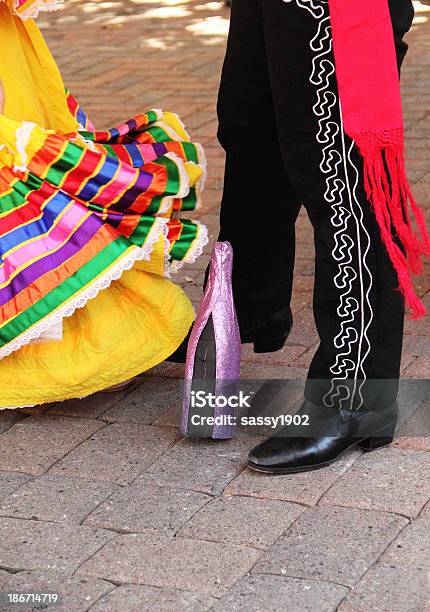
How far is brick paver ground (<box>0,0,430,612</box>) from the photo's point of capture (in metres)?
2.14

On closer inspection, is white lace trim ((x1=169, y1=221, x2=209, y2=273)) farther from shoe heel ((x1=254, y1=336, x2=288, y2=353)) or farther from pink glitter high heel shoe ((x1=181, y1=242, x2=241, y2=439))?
shoe heel ((x1=254, y1=336, x2=288, y2=353))

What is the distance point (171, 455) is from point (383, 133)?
912mm

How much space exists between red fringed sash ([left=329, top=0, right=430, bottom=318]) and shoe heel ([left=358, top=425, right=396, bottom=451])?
14.3 inches

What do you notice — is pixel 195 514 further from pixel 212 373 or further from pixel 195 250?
pixel 195 250

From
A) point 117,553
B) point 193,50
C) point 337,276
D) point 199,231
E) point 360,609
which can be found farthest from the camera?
point 193,50

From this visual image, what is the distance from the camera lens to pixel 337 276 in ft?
8.37

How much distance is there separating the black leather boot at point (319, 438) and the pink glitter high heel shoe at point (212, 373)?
0.47ft

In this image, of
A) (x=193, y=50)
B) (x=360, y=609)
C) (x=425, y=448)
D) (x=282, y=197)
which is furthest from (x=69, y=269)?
(x=193, y=50)

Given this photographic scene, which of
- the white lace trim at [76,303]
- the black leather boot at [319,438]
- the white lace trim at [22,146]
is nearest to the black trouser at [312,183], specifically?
the black leather boot at [319,438]

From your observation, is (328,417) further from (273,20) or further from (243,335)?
(273,20)

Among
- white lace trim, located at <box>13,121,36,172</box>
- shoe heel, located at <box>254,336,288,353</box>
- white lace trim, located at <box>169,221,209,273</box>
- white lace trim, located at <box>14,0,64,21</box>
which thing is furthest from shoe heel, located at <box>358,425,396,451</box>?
white lace trim, located at <box>14,0,64,21</box>

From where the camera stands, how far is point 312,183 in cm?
250

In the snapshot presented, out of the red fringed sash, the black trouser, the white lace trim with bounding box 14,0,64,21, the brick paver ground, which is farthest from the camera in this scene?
the white lace trim with bounding box 14,0,64,21

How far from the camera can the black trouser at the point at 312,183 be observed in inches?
94.6
